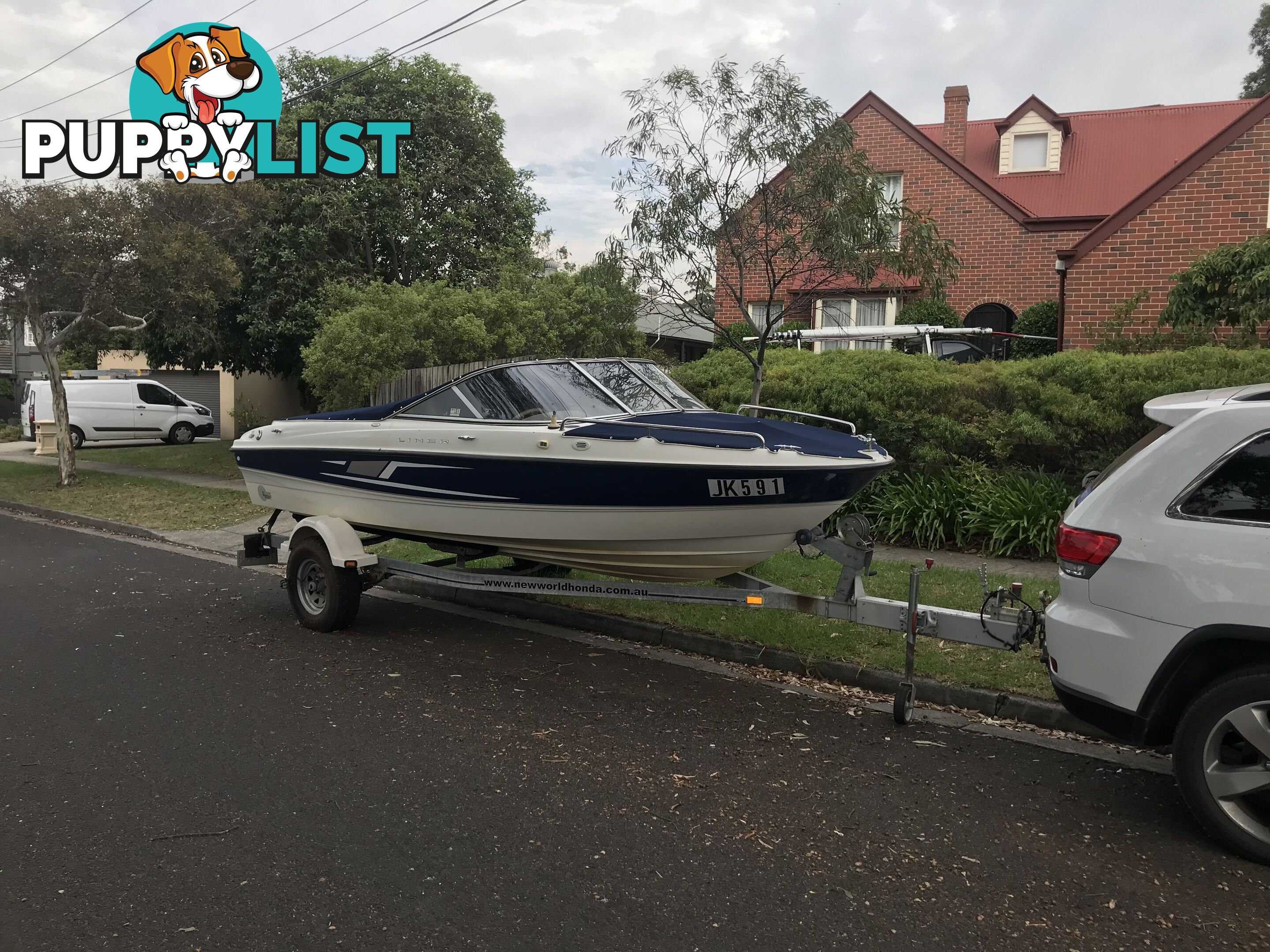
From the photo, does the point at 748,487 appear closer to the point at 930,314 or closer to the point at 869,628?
the point at 869,628

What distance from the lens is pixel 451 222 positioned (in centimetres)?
1934

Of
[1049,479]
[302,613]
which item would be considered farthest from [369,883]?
[1049,479]

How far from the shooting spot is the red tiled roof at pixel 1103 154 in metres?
22.7

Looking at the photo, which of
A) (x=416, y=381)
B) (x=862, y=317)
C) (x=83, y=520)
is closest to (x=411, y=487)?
(x=416, y=381)

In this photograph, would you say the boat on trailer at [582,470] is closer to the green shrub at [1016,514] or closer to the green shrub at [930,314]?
the green shrub at [1016,514]

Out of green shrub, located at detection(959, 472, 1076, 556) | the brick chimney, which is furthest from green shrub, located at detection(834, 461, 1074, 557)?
the brick chimney

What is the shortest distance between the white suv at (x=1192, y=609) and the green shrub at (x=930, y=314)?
54.4ft

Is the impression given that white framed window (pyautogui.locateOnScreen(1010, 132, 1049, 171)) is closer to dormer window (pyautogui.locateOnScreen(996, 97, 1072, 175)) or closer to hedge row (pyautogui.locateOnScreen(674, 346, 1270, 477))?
dormer window (pyautogui.locateOnScreen(996, 97, 1072, 175))

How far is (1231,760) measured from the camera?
3.89 m

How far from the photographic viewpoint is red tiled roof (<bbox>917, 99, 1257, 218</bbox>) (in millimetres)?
22719

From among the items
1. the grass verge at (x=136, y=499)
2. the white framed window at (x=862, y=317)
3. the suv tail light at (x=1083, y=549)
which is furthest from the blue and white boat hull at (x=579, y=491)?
the white framed window at (x=862, y=317)

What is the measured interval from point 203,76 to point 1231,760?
60.9 ft

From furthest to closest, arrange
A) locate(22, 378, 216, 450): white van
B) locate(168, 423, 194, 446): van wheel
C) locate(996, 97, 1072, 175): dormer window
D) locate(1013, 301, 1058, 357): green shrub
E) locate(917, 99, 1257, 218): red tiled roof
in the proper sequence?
locate(168, 423, 194, 446): van wheel
locate(22, 378, 216, 450): white van
locate(996, 97, 1072, 175): dormer window
locate(917, 99, 1257, 218): red tiled roof
locate(1013, 301, 1058, 357): green shrub

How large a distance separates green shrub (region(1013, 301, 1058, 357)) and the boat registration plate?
14574 millimetres
